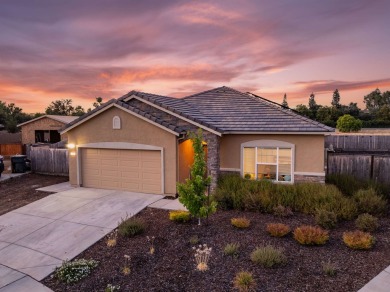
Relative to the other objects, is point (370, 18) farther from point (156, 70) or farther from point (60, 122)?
point (60, 122)

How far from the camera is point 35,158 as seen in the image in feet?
66.9

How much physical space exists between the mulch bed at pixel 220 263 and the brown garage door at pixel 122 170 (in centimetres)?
472

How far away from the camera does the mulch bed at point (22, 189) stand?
1346cm

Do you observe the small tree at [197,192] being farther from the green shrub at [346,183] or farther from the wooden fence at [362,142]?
the wooden fence at [362,142]

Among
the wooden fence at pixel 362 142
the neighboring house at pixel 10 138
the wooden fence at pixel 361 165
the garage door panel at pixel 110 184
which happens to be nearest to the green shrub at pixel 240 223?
the garage door panel at pixel 110 184

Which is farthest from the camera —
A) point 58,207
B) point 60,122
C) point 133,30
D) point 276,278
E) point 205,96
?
point 60,122

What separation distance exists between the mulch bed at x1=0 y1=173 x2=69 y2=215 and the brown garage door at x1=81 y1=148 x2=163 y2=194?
8.24 feet

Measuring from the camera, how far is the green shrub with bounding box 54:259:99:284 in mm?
7270

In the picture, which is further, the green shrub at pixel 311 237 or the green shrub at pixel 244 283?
the green shrub at pixel 311 237

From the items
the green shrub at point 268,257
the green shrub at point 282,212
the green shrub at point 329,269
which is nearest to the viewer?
the green shrub at point 329,269

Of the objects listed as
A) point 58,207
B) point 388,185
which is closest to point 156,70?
point 58,207

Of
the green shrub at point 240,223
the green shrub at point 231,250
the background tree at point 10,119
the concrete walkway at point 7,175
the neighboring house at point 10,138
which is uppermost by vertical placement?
the background tree at point 10,119

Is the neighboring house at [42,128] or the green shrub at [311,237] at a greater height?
the neighboring house at [42,128]

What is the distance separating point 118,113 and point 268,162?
804 cm
